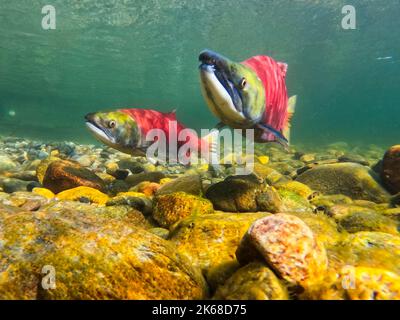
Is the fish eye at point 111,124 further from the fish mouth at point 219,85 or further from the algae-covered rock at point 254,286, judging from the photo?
the algae-covered rock at point 254,286

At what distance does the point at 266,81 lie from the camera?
3.23m

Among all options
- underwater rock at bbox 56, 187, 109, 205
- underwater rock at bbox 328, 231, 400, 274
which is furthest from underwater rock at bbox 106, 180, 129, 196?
underwater rock at bbox 328, 231, 400, 274

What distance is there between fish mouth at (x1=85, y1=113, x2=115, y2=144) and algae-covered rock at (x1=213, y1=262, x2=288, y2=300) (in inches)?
117

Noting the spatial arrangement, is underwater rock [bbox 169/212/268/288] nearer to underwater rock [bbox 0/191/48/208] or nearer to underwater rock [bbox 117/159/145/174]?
underwater rock [bbox 0/191/48/208]

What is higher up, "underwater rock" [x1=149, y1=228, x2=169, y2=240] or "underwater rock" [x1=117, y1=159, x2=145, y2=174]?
"underwater rock" [x1=117, y1=159, x2=145, y2=174]


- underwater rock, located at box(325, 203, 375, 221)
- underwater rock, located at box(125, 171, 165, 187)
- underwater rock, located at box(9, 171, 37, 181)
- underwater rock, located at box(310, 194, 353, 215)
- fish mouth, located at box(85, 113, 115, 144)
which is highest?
fish mouth, located at box(85, 113, 115, 144)

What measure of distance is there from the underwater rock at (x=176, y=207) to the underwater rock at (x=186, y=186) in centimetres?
33

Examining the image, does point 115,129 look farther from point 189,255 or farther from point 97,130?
point 189,255

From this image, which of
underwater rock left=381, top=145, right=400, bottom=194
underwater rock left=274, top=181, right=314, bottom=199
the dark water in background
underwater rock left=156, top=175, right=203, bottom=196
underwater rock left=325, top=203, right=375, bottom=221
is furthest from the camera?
the dark water in background

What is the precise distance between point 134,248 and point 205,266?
698mm

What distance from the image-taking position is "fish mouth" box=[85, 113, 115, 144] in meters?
4.06

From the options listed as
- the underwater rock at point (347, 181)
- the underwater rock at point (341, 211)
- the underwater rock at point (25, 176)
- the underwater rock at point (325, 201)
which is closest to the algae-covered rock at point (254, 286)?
the underwater rock at point (341, 211)

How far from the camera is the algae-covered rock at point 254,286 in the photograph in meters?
1.65
